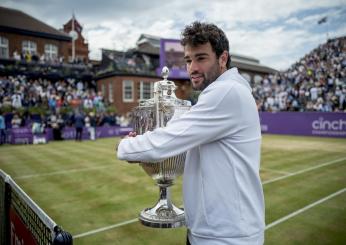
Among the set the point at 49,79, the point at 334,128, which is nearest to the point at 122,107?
the point at 49,79

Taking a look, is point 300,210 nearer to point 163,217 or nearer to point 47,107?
point 163,217

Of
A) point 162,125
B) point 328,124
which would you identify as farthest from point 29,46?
point 162,125

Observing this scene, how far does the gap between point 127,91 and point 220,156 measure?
116 feet

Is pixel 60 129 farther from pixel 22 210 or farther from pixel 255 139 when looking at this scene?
pixel 255 139

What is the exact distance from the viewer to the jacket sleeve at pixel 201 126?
1.70m

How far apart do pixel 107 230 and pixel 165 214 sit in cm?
305

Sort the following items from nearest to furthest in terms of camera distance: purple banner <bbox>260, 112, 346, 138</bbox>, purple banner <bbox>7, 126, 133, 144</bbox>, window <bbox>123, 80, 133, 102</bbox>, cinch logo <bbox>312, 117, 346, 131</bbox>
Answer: cinch logo <bbox>312, 117, 346, 131</bbox> < purple banner <bbox>260, 112, 346, 138</bbox> < purple banner <bbox>7, 126, 133, 144</bbox> < window <bbox>123, 80, 133, 102</bbox>

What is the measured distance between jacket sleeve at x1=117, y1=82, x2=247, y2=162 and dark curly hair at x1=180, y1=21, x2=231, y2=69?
0.34 metres

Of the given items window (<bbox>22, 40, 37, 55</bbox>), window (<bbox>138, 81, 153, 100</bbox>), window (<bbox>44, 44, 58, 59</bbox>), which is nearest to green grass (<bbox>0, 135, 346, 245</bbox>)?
window (<bbox>138, 81, 153, 100</bbox>)

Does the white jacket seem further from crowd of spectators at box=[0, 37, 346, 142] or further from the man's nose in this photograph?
crowd of spectators at box=[0, 37, 346, 142]

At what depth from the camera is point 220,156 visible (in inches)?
69.1

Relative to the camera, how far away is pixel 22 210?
10.6 ft

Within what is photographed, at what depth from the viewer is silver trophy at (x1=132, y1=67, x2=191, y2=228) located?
2.29 meters

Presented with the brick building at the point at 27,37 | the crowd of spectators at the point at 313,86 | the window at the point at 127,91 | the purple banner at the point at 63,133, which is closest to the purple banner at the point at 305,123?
the crowd of spectators at the point at 313,86
